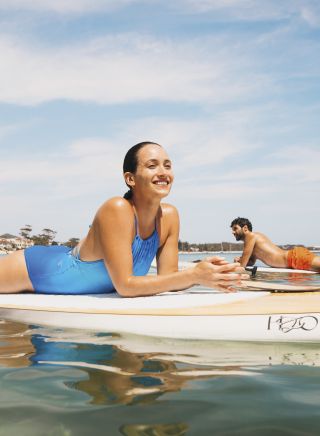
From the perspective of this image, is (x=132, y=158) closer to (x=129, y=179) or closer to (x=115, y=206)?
(x=129, y=179)

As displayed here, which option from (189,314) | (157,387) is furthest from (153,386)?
(189,314)

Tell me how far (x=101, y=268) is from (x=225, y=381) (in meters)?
1.86

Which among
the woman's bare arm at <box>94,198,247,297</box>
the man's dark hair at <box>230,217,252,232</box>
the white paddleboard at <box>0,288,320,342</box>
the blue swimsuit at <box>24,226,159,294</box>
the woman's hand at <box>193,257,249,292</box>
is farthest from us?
the man's dark hair at <box>230,217,252,232</box>

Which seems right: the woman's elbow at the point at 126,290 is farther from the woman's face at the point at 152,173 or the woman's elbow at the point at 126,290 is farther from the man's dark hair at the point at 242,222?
the man's dark hair at the point at 242,222

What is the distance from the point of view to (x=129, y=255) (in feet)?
11.8

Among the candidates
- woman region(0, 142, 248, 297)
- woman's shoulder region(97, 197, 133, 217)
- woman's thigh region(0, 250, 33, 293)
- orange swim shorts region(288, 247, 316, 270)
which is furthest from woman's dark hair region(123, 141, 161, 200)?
orange swim shorts region(288, 247, 316, 270)

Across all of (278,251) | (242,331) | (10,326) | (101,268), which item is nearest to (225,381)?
(242,331)

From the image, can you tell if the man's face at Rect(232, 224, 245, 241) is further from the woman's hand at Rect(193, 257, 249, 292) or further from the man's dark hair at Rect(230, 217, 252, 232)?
the woman's hand at Rect(193, 257, 249, 292)

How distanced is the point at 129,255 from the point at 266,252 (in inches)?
311

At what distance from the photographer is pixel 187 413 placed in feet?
6.37

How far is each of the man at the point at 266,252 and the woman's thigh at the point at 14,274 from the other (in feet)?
23.5

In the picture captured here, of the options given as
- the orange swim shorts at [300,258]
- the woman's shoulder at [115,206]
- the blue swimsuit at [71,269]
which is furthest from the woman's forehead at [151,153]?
the orange swim shorts at [300,258]

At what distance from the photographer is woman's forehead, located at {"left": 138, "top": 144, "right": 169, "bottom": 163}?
3729mm

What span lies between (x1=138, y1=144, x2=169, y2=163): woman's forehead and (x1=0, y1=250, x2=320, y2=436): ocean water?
139 centimetres
